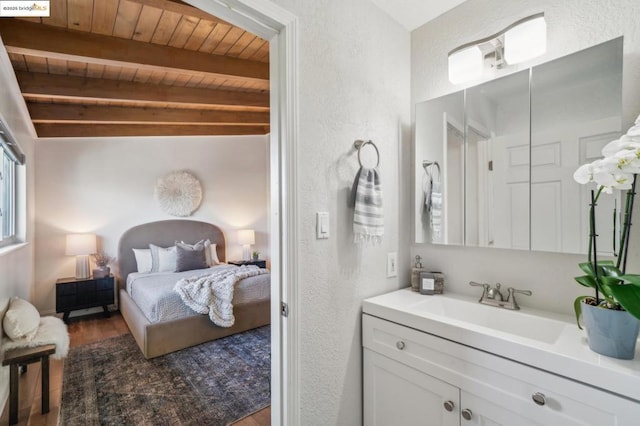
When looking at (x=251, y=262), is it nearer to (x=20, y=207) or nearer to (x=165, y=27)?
(x=20, y=207)

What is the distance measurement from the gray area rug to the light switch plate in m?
1.56

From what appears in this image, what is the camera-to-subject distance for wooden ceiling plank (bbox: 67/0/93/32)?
5.76ft

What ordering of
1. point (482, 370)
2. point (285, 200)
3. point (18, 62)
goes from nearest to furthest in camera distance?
point (482, 370) → point (285, 200) → point (18, 62)

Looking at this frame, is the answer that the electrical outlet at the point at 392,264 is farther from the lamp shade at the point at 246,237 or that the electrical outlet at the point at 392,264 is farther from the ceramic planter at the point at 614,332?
the lamp shade at the point at 246,237

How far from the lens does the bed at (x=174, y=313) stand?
292 cm

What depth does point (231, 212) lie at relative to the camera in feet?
17.9

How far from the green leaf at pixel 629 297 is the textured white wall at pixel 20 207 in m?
3.20

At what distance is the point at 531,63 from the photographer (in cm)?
139

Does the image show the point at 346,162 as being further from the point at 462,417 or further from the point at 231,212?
the point at 231,212

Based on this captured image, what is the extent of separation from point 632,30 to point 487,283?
45.1 inches

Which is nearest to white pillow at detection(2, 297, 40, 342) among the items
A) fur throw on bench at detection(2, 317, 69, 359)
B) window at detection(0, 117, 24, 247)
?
fur throw on bench at detection(2, 317, 69, 359)

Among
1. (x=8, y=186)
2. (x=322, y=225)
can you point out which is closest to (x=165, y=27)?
(x=322, y=225)

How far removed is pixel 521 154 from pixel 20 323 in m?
3.14

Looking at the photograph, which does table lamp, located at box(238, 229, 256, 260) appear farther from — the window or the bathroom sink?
the bathroom sink
